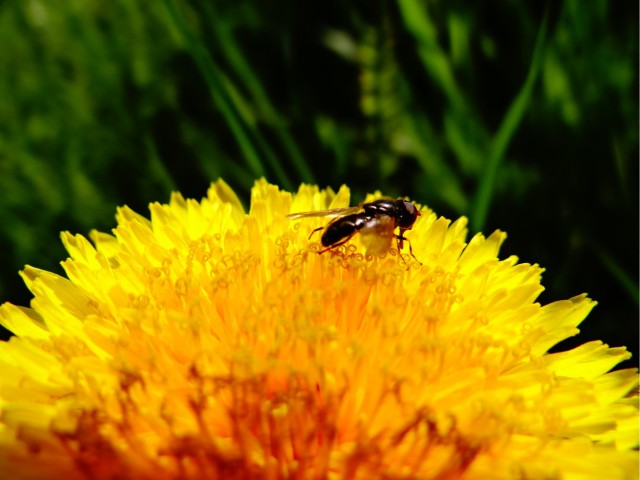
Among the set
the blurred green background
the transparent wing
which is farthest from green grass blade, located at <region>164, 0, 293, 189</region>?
the transparent wing

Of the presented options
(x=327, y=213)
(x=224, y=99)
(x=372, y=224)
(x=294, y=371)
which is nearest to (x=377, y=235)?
(x=372, y=224)

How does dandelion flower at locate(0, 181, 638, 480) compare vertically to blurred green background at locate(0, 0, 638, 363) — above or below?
below

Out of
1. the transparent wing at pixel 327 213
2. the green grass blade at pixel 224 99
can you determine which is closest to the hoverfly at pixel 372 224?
the transparent wing at pixel 327 213

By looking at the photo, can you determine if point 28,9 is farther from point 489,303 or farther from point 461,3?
point 489,303

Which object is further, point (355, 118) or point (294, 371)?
point (355, 118)

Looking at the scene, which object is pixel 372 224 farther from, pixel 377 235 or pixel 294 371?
pixel 294 371

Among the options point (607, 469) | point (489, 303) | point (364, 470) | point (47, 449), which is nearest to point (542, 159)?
point (489, 303)

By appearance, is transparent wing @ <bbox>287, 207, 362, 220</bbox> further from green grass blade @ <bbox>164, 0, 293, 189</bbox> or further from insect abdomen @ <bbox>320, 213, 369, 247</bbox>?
green grass blade @ <bbox>164, 0, 293, 189</bbox>
